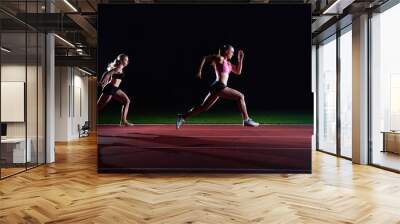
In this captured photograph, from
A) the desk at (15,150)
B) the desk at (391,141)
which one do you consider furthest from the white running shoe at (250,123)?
the desk at (15,150)

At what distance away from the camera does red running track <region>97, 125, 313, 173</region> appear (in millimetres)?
6988

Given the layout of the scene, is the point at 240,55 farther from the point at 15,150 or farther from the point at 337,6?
the point at 15,150

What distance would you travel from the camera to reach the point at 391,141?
789 centimetres

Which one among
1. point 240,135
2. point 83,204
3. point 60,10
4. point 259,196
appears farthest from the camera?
point 60,10

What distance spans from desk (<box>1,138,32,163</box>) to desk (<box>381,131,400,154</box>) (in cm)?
736

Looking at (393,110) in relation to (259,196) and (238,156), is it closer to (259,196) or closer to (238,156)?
(238,156)

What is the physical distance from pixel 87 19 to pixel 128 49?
262 centimetres

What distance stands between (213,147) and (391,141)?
384 centimetres

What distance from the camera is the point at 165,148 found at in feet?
23.2

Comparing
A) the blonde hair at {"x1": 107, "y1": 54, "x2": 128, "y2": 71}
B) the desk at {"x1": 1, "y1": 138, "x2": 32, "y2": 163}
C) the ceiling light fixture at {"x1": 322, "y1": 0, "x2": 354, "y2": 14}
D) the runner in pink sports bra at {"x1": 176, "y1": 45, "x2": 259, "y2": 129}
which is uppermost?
the ceiling light fixture at {"x1": 322, "y1": 0, "x2": 354, "y2": 14}

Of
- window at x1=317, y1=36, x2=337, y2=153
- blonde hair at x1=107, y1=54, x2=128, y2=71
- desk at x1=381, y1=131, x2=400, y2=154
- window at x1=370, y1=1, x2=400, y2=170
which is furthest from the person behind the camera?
window at x1=317, y1=36, x2=337, y2=153

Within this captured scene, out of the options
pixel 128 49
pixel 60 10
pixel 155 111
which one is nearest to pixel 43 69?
pixel 60 10

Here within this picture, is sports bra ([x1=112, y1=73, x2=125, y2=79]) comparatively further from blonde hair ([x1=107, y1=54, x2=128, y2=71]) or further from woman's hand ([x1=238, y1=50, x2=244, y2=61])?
woman's hand ([x1=238, y1=50, x2=244, y2=61])

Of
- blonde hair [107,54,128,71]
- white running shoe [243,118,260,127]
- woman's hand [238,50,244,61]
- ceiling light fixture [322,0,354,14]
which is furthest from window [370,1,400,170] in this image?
blonde hair [107,54,128,71]
